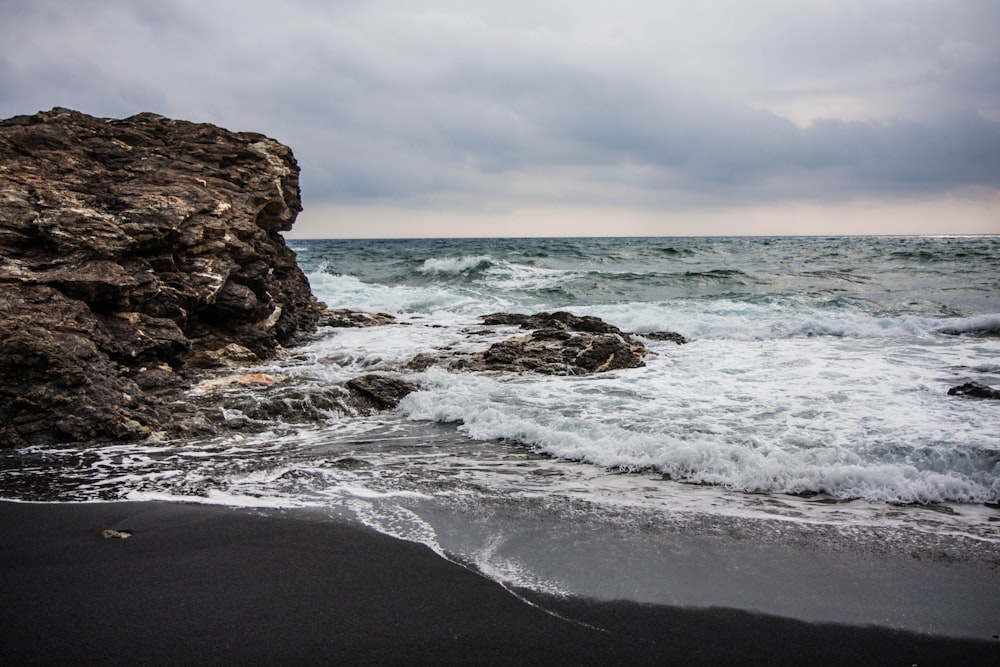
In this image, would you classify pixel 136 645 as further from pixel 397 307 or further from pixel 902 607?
pixel 397 307

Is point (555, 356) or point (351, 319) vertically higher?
point (351, 319)

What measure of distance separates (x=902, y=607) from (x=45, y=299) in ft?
24.3

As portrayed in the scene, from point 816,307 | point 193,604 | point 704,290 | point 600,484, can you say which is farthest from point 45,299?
point 704,290

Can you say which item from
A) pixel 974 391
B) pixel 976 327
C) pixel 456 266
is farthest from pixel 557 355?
pixel 456 266

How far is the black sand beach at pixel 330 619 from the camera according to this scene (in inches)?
94.1

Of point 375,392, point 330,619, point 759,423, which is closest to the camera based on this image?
point 330,619

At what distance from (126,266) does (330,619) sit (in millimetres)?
6582

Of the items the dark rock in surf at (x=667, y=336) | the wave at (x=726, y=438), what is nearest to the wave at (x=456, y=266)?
the dark rock in surf at (x=667, y=336)

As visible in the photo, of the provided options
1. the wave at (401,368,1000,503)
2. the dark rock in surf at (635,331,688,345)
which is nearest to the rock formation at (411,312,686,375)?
the wave at (401,368,1000,503)

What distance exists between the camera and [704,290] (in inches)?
851

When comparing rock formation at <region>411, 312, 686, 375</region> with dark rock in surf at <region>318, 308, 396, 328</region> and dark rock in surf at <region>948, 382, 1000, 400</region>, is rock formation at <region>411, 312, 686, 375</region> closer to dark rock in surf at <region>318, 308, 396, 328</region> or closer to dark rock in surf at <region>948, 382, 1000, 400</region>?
dark rock in surf at <region>948, 382, 1000, 400</region>

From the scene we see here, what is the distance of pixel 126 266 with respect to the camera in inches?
294

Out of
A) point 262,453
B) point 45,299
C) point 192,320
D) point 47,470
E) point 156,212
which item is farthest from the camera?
point 192,320

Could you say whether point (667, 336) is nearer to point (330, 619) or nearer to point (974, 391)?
point (974, 391)
